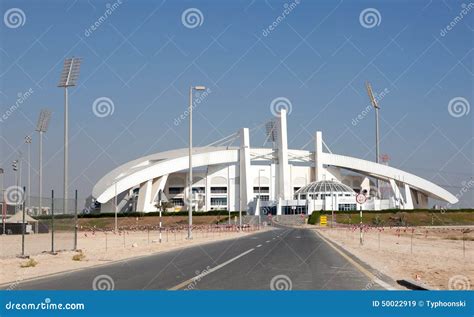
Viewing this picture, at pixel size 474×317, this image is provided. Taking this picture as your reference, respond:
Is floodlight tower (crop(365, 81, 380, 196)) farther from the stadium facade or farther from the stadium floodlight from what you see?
the stadium floodlight

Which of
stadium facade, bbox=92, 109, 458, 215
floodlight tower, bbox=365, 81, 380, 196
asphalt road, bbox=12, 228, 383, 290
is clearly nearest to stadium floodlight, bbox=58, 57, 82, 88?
asphalt road, bbox=12, 228, 383, 290

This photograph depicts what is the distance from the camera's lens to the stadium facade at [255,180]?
493 feet

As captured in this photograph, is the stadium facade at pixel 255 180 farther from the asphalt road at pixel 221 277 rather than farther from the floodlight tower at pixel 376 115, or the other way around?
the asphalt road at pixel 221 277

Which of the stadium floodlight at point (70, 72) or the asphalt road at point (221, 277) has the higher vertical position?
the stadium floodlight at point (70, 72)

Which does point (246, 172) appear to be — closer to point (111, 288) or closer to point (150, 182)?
point (150, 182)

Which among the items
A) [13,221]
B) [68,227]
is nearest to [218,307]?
[68,227]

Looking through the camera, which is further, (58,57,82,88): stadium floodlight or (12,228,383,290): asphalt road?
(58,57,82,88): stadium floodlight

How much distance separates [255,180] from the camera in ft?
540

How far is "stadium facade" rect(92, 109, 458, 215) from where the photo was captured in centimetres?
15025

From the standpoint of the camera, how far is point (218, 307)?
12219 mm

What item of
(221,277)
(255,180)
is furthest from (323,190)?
(221,277)

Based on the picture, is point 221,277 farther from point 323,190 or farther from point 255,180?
point 255,180

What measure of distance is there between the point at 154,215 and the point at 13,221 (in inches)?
2958

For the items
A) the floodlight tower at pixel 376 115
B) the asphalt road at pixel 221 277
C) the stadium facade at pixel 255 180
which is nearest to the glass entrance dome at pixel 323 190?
the stadium facade at pixel 255 180
